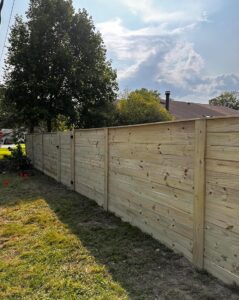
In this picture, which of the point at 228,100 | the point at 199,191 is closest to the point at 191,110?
the point at 228,100

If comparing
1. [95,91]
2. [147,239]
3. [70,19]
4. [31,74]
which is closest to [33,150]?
[31,74]

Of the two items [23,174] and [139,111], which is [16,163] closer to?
[23,174]

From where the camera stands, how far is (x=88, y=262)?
11.2ft

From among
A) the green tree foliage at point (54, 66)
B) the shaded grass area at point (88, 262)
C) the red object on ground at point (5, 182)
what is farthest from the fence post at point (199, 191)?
the green tree foliage at point (54, 66)

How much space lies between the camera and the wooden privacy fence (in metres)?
2.74

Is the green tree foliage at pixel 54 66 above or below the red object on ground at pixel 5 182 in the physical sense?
above

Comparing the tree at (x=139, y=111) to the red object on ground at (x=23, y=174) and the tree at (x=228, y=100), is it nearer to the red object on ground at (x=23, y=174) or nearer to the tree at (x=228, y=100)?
the red object on ground at (x=23, y=174)

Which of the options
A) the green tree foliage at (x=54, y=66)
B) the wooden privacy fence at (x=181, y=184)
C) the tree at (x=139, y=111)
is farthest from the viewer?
the tree at (x=139, y=111)

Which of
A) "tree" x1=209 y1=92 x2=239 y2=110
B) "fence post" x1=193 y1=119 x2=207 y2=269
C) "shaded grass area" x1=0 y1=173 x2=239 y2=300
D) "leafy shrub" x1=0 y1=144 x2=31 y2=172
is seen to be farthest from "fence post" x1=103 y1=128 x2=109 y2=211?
"tree" x1=209 y1=92 x2=239 y2=110

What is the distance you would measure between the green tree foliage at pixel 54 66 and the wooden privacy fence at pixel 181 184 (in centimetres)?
933

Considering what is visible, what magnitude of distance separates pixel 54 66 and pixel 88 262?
12521 mm

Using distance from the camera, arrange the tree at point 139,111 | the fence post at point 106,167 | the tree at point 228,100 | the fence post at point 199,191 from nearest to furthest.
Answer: the fence post at point 199,191 < the fence post at point 106,167 < the tree at point 139,111 < the tree at point 228,100

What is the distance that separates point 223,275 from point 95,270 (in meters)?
1.19

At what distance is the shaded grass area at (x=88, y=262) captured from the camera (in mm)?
2760
